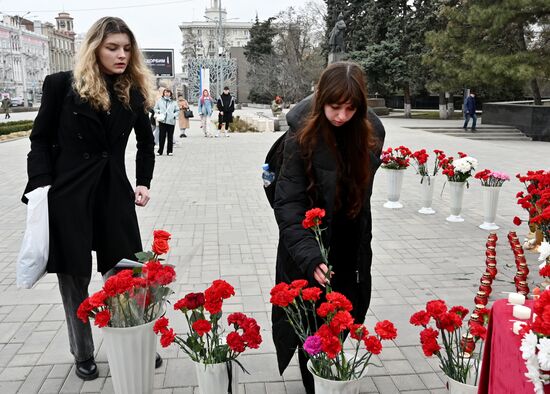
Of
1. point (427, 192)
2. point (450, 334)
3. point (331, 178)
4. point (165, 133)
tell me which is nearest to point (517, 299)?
point (450, 334)

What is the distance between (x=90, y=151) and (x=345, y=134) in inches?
51.0

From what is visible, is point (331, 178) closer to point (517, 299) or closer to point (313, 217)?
point (313, 217)

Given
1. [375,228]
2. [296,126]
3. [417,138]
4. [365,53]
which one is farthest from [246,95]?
[296,126]

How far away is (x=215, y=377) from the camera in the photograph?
2221 millimetres

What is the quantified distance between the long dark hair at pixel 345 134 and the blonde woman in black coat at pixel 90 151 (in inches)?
40.9

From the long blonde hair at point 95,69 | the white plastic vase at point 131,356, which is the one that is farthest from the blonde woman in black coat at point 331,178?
the long blonde hair at point 95,69

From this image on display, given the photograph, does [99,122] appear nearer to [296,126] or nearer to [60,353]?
[296,126]

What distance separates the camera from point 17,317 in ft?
12.8

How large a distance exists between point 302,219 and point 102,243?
3.72 ft

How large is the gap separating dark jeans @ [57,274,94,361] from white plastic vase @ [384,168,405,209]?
5278mm

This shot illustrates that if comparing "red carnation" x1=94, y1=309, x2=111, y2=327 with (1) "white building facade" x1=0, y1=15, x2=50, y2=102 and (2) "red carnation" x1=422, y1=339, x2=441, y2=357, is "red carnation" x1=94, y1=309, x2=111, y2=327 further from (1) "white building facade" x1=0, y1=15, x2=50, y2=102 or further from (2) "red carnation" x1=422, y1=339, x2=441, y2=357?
(1) "white building facade" x1=0, y1=15, x2=50, y2=102

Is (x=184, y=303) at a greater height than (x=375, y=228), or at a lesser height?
greater

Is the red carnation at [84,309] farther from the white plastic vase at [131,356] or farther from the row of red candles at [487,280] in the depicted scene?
the row of red candles at [487,280]

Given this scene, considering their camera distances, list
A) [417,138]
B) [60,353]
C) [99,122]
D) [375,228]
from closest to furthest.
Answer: [99,122] → [60,353] → [375,228] → [417,138]
